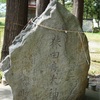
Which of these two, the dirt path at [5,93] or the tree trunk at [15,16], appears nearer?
the dirt path at [5,93]

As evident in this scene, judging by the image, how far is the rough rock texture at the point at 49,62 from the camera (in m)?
4.74

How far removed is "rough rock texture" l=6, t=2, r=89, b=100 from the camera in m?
4.74

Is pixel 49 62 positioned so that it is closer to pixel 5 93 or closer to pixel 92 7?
pixel 5 93

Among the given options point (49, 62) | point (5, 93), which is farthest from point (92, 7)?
point (49, 62)

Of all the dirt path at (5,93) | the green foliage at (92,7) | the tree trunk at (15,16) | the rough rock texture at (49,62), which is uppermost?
the green foliage at (92,7)

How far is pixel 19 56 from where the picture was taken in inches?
186

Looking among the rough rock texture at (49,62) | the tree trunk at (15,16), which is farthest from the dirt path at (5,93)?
the tree trunk at (15,16)

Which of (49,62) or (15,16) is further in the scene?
(15,16)

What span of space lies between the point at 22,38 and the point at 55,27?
57 cm

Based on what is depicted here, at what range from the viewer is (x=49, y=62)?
4.79 metres

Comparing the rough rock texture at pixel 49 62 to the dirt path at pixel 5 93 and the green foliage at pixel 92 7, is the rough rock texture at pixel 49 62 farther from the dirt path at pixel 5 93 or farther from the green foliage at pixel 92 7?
the green foliage at pixel 92 7

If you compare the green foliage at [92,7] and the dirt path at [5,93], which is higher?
the green foliage at [92,7]

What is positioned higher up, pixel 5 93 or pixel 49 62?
pixel 49 62

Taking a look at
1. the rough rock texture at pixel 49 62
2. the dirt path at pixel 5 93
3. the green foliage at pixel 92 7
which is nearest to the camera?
the rough rock texture at pixel 49 62
